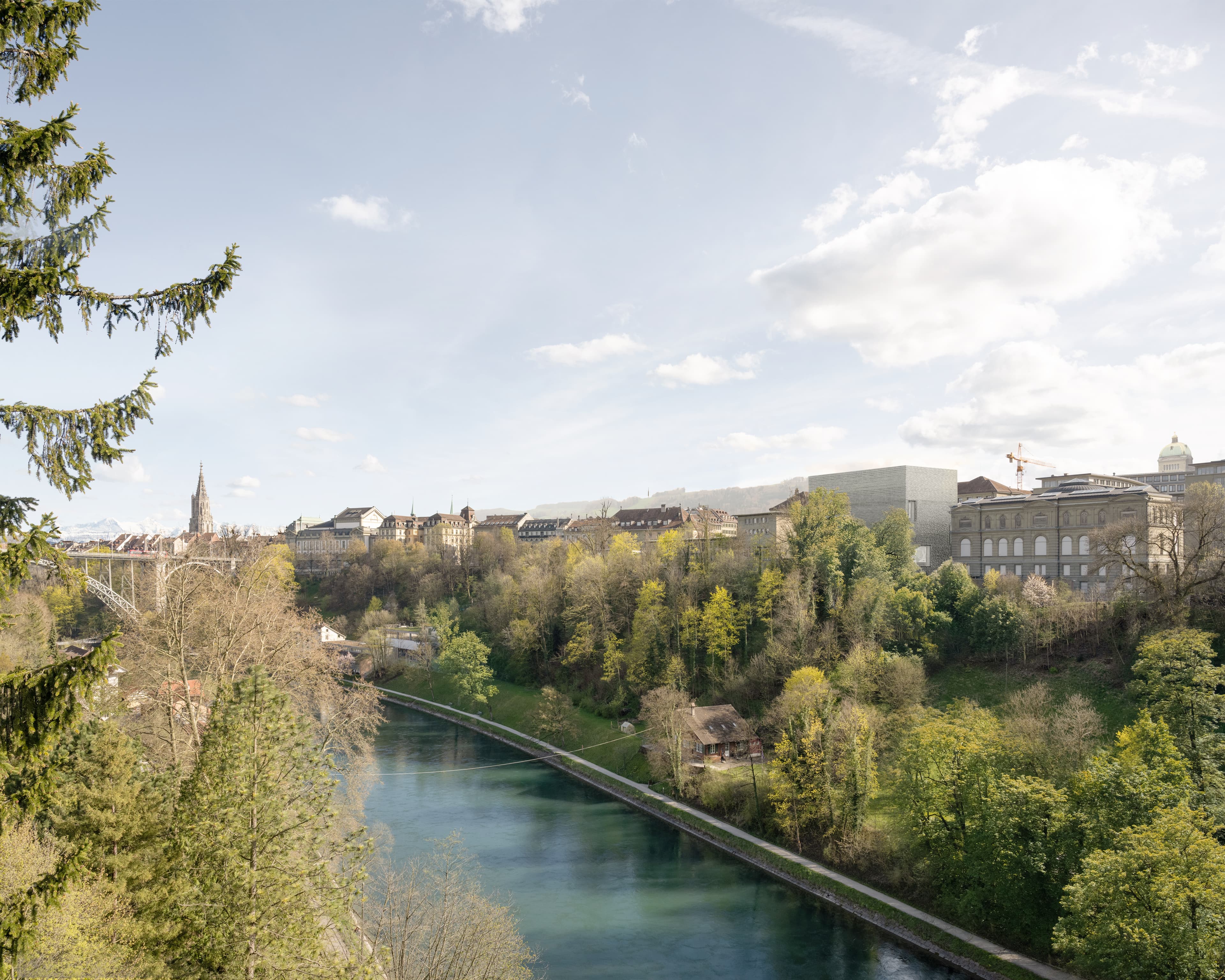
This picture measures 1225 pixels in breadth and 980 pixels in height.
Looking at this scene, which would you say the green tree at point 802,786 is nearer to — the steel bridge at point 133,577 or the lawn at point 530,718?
the lawn at point 530,718

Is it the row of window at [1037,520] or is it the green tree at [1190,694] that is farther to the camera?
the row of window at [1037,520]

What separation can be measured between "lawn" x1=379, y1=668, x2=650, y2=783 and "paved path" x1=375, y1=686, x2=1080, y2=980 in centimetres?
52

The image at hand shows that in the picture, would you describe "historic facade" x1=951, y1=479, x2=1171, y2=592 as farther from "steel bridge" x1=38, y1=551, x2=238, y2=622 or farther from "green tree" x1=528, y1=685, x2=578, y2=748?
"steel bridge" x1=38, y1=551, x2=238, y2=622

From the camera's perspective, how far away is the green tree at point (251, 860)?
27.6 ft

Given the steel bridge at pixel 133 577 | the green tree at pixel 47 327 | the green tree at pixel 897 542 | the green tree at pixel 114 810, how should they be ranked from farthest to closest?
the green tree at pixel 897 542
the steel bridge at pixel 133 577
the green tree at pixel 114 810
the green tree at pixel 47 327

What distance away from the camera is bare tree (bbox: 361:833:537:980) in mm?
13523

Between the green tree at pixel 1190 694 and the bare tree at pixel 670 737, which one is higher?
the green tree at pixel 1190 694

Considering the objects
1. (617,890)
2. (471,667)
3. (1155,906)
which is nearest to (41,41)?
(1155,906)

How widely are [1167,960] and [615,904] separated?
1346cm

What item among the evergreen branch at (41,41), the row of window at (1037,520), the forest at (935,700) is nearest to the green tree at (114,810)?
the evergreen branch at (41,41)

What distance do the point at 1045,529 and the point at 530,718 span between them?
31.3 metres

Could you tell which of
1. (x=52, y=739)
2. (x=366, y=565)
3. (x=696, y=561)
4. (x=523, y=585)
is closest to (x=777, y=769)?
(x=696, y=561)

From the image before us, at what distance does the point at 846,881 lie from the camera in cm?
2208

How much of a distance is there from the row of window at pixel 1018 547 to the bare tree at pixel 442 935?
37701mm
